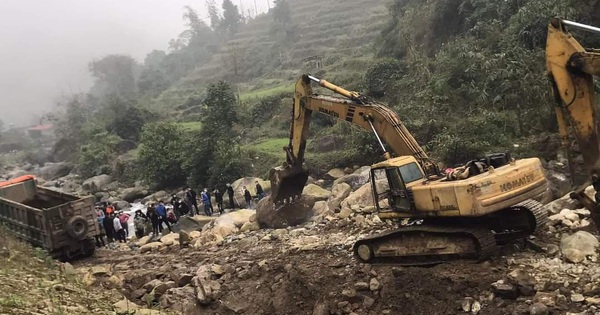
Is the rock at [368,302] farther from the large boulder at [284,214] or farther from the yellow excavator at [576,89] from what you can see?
the large boulder at [284,214]

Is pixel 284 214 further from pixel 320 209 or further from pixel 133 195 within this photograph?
pixel 133 195

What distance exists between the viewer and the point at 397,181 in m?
8.14

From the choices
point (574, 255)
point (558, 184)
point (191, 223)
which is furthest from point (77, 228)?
point (558, 184)

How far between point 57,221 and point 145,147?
17.1 m

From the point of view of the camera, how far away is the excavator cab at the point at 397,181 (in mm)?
8039

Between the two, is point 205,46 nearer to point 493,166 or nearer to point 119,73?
point 119,73

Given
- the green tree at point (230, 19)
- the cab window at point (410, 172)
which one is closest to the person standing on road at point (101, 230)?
the cab window at point (410, 172)

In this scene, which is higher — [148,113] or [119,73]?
[119,73]

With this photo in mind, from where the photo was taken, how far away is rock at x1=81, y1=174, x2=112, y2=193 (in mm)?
31875

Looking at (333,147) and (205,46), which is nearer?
(333,147)

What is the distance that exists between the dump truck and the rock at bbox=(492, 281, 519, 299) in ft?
28.8

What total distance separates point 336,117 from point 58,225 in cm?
658

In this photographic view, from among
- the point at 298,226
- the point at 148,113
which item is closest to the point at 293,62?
the point at 148,113

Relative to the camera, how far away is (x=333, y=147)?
2444 centimetres
